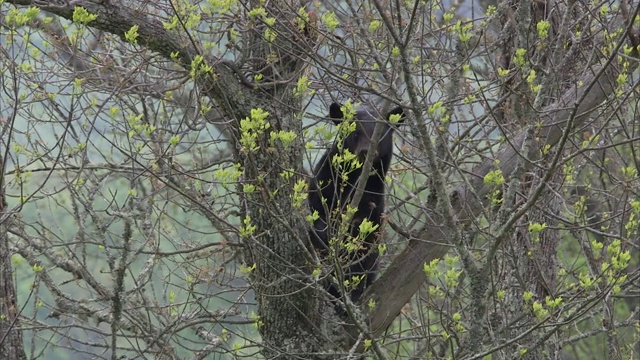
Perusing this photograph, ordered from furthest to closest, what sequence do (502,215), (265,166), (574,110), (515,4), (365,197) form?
1. (365,197)
2. (515,4)
3. (265,166)
4. (502,215)
5. (574,110)

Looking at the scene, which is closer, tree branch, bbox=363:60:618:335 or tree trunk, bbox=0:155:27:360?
tree branch, bbox=363:60:618:335

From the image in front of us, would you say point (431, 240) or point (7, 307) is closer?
point (431, 240)

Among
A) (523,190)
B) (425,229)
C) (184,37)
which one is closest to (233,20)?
(184,37)

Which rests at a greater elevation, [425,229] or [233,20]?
[233,20]

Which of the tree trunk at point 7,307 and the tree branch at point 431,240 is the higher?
the tree trunk at point 7,307

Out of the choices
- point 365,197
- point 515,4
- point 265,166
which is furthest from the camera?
point 365,197

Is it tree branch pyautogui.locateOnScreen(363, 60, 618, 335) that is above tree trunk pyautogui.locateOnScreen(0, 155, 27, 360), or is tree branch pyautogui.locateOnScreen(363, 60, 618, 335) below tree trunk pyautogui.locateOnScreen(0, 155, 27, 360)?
below

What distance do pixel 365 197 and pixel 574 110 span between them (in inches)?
156

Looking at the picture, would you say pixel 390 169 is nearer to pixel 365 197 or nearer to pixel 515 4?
pixel 365 197

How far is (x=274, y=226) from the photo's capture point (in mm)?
4996

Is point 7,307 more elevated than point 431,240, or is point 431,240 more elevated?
point 7,307

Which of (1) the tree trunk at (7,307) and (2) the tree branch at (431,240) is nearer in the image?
(2) the tree branch at (431,240)

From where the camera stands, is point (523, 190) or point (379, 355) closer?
point (379, 355)

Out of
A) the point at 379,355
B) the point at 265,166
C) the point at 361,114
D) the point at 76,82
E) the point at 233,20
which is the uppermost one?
the point at 361,114
